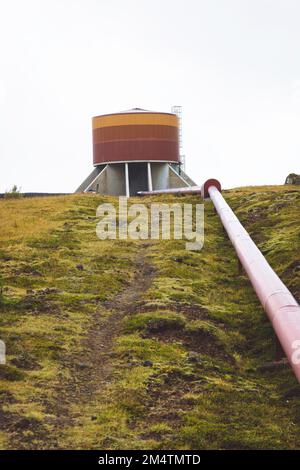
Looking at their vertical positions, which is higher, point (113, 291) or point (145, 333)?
point (113, 291)

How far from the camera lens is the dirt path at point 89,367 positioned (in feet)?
43.0

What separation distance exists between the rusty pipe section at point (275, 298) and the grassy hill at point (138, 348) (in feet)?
3.55

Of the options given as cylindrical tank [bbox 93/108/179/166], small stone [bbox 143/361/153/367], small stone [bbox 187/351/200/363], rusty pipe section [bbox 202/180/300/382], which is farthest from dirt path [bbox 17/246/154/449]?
cylindrical tank [bbox 93/108/179/166]

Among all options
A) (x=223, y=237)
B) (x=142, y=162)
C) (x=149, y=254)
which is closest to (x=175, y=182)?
(x=142, y=162)

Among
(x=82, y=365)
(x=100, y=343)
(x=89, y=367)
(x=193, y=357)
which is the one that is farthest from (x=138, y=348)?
(x=82, y=365)

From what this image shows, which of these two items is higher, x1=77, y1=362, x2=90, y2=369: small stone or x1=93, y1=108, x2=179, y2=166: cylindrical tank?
x1=93, y1=108, x2=179, y2=166: cylindrical tank

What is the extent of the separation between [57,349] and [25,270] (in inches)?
323

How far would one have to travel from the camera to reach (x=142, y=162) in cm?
7250

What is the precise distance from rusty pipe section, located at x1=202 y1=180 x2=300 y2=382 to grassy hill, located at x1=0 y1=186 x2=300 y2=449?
1.08 metres

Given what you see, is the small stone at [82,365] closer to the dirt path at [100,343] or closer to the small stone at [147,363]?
the dirt path at [100,343]

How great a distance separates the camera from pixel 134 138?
2825 inches

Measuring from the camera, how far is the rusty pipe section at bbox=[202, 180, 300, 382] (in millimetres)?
15031

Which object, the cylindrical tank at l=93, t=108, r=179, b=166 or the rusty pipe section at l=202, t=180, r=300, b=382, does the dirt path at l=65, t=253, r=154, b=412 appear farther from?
the cylindrical tank at l=93, t=108, r=179, b=166
